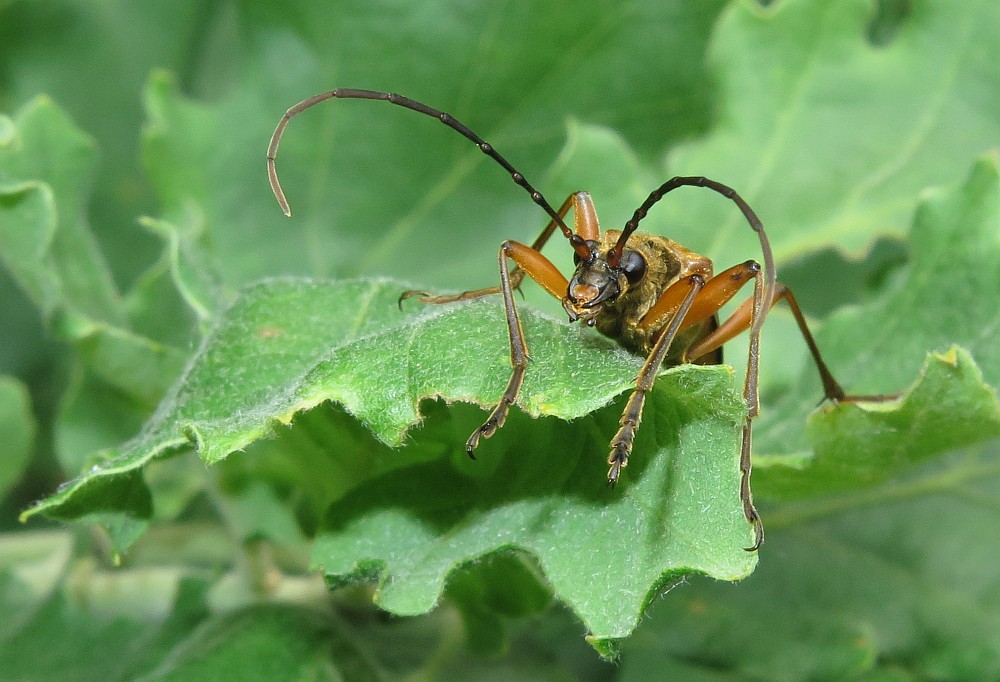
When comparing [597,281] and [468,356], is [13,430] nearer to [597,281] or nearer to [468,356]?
[597,281]

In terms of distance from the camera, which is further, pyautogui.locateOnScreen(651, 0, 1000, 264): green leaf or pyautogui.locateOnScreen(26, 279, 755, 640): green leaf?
pyautogui.locateOnScreen(651, 0, 1000, 264): green leaf

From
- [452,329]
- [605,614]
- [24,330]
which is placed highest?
[24,330]

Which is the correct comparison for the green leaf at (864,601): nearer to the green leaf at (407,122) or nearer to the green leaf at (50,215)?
the green leaf at (407,122)

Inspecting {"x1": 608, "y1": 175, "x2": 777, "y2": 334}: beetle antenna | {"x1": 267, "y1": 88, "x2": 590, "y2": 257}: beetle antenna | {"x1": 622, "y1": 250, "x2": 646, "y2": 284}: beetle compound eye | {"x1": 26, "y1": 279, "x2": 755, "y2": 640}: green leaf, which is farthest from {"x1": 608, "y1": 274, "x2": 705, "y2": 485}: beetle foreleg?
{"x1": 267, "y1": 88, "x2": 590, "y2": 257}: beetle antenna

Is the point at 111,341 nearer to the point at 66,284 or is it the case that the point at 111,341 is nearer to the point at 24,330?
the point at 66,284

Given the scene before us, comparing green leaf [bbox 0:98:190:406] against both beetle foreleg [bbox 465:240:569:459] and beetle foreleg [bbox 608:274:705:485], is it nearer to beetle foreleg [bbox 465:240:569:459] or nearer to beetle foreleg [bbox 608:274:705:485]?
beetle foreleg [bbox 465:240:569:459]

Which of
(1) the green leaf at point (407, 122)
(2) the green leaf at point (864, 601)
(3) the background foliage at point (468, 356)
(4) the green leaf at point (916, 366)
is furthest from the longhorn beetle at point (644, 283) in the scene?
(1) the green leaf at point (407, 122)

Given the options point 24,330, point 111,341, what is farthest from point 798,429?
point 24,330

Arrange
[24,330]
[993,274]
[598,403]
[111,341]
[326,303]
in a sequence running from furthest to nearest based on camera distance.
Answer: [24,330]
[111,341]
[993,274]
[326,303]
[598,403]
